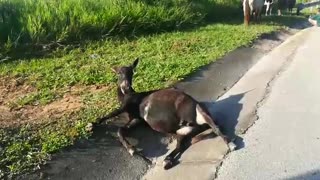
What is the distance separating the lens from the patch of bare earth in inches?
237

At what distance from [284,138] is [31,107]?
3.18 metres

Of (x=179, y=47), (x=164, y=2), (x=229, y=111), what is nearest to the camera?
(x=229, y=111)

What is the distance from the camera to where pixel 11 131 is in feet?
18.5

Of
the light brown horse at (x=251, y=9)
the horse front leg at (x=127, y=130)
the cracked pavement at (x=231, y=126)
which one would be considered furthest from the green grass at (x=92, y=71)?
the light brown horse at (x=251, y=9)

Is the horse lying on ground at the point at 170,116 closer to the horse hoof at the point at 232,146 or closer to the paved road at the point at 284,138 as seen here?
the horse hoof at the point at 232,146

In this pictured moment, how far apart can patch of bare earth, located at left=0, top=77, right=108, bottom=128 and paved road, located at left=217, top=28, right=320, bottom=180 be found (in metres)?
2.24

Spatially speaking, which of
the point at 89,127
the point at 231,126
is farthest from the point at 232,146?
the point at 89,127

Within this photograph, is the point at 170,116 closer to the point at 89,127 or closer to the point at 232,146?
the point at 232,146

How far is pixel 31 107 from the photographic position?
6488 mm

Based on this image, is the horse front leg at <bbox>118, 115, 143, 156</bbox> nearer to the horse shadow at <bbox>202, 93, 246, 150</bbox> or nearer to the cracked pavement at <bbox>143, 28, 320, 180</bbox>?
the cracked pavement at <bbox>143, 28, 320, 180</bbox>

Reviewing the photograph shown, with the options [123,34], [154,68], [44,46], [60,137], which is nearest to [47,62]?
[44,46]

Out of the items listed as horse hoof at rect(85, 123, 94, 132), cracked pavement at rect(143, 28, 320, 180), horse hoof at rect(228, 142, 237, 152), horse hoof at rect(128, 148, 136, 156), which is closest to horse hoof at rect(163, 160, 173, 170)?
cracked pavement at rect(143, 28, 320, 180)

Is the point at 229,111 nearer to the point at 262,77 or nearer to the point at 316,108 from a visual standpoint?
the point at 316,108

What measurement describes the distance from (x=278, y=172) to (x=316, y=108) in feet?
7.01
